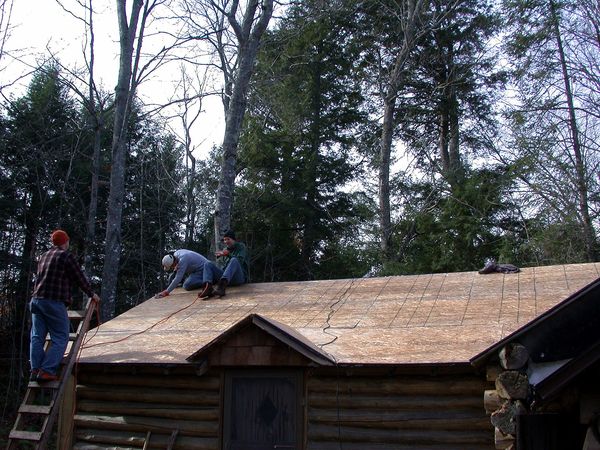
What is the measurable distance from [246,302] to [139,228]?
1646cm

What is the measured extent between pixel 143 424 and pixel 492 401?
16.4 ft

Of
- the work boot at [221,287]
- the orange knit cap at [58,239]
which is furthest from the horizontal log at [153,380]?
the work boot at [221,287]

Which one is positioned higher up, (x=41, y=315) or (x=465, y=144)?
(x=465, y=144)

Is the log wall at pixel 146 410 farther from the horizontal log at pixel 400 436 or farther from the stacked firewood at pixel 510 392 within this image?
the stacked firewood at pixel 510 392

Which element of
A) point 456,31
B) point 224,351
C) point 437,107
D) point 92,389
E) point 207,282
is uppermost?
point 456,31

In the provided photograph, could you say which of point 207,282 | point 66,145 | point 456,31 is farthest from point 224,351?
point 456,31

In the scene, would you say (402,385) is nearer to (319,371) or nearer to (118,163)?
(319,371)

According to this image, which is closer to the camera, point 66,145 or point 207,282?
point 207,282

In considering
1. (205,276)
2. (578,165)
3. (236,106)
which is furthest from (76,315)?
(578,165)

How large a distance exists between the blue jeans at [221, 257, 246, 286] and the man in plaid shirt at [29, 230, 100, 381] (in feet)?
11.9

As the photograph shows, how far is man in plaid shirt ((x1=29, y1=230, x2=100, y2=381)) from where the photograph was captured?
8438 mm

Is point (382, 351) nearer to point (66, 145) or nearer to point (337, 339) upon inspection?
point (337, 339)

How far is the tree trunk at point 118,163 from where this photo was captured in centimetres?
1731

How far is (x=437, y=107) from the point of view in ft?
82.3
